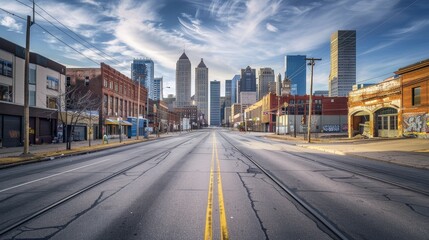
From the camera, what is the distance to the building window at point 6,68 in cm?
2370

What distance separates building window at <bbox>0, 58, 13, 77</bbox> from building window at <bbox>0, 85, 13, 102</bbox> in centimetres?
129

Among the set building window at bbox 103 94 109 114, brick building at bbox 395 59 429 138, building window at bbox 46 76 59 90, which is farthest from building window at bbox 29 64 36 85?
brick building at bbox 395 59 429 138

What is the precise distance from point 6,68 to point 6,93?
255 centimetres

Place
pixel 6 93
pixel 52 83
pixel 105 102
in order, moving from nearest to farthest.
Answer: pixel 6 93 < pixel 52 83 < pixel 105 102

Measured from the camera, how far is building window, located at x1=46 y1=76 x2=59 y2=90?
101 feet

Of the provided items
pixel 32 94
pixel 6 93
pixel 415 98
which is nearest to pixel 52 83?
pixel 32 94

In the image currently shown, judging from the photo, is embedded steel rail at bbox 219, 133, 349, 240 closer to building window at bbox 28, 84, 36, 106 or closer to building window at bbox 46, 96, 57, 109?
building window at bbox 28, 84, 36, 106

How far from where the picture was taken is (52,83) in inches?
1246

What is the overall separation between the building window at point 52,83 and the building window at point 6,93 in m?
6.15

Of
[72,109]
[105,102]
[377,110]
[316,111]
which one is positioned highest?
[316,111]

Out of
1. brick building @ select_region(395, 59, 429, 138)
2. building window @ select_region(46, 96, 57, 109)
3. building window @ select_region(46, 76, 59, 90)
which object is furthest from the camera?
building window @ select_region(46, 76, 59, 90)

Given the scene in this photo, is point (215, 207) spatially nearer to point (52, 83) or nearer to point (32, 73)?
point (32, 73)

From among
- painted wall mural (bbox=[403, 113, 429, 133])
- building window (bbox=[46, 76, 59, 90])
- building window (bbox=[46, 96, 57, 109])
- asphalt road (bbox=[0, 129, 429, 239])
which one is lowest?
asphalt road (bbox=[0, 129, 429, 239])

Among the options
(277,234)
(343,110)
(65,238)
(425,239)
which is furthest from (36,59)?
(343,110)
